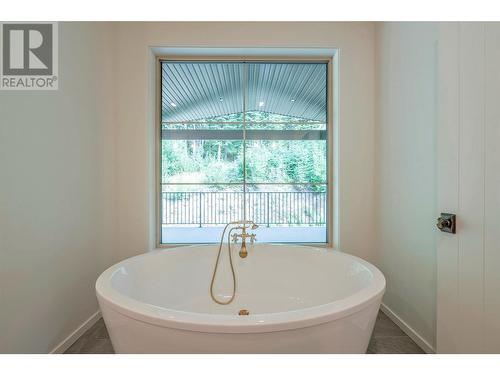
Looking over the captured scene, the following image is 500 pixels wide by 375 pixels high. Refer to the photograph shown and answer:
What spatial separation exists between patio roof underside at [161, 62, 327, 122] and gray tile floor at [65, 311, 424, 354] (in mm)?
1790

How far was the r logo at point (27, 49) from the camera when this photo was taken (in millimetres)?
1357

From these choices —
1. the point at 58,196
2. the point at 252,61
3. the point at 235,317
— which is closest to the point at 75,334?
the point at 58,196

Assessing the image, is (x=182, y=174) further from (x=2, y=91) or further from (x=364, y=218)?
(x=364, y=218)

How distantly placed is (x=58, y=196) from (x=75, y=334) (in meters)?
0.92

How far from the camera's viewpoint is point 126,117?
212 centimetres

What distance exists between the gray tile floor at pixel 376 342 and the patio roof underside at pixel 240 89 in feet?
5.87

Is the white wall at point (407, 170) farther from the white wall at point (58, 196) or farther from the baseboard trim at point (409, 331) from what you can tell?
the white wall at point (58, 196)

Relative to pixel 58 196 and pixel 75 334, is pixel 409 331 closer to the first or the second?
pixel 75 334

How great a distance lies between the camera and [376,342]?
1.61 meters

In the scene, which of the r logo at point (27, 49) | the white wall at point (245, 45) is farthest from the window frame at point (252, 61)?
the r logo at point (27, 49)

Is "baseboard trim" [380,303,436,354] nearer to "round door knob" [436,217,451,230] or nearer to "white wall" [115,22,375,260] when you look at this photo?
"white wall" [115,22,375,260]

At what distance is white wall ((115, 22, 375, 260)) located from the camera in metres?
2.13

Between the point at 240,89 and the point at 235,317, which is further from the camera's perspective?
the point at 240,89

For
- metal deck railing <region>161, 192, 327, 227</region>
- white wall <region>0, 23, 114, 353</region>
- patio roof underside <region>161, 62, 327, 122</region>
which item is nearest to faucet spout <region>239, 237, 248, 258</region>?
metal deck railing <region>161, 192, 327, 227</region>
